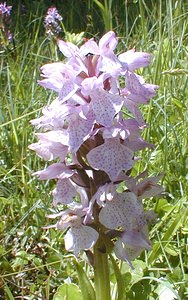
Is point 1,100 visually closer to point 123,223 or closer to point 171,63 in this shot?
point 171,63

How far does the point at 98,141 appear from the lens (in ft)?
3.01

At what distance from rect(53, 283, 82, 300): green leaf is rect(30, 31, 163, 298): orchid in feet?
0.58

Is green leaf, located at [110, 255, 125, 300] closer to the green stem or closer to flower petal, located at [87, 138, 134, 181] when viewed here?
the green stem

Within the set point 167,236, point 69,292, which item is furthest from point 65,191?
point 167,236

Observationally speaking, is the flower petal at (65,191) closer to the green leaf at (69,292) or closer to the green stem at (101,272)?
the green stem at (101,272)

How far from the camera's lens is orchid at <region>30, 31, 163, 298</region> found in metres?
0.89

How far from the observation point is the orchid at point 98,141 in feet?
2.90

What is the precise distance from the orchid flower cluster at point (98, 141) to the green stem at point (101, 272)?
12 mm

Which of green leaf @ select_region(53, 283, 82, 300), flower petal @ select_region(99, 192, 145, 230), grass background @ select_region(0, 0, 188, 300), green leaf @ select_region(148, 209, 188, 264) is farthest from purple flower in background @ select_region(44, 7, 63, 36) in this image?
flower petal @ select_region(99, 192, 145, 230)

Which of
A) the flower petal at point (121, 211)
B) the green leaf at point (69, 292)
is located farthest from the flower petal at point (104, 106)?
the green leaf at point (69, 292)

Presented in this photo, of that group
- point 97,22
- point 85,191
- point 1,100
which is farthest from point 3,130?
point 97,22

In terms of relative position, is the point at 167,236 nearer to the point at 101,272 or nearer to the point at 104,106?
the point at 101,272

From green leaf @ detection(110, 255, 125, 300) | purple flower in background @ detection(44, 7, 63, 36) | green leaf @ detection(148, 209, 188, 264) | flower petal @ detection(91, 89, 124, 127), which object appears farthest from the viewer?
purple flower in background @ detection(44, 7, 63, 36)

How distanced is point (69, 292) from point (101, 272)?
0.53 feet
